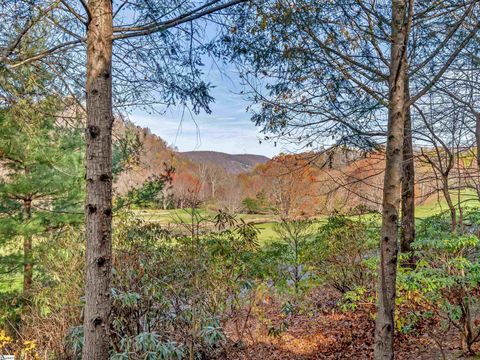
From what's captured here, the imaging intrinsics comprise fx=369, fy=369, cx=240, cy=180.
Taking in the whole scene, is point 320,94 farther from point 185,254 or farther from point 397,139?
point 185,254

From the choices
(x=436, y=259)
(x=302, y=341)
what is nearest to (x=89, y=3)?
(x=436, y=259)

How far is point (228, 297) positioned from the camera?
405 cm

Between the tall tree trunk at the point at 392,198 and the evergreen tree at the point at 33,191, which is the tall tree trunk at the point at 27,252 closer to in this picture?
the evergreen tree at the point at 33,191

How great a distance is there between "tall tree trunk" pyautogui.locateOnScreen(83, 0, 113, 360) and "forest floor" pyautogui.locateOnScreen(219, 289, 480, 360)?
2167 millimetres

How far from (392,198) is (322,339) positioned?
4.12 metres

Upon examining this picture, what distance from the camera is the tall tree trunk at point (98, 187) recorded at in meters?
2.23

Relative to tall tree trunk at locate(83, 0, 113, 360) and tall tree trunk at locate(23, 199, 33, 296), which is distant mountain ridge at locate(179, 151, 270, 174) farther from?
tall tree trunk at locate(83, 0, 113, 360)

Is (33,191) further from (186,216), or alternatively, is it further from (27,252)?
(186,216)

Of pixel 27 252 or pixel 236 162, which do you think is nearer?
pixel 27 252

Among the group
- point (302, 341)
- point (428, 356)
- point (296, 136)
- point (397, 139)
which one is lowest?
point (302, 341)

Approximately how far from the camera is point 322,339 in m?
5.43

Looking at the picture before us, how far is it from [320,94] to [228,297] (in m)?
2.37

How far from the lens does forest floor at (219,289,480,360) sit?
4.22 metres

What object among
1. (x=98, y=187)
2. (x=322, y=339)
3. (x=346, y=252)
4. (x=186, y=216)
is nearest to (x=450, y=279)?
(x=186, y=216)
